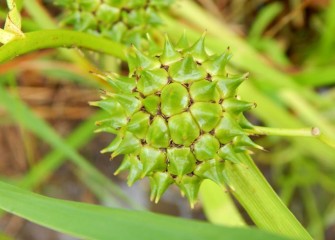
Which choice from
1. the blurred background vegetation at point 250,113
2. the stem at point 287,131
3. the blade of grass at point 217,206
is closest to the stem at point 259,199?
the stem at point 287,131

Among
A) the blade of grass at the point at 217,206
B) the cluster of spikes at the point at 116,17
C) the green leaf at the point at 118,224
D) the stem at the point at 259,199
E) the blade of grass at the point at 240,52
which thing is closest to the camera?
the green leaf at the point at 118,224

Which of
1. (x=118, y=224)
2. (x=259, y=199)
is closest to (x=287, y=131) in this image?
(x=259, y=199)

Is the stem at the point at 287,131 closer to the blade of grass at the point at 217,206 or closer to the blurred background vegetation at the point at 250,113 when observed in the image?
the blade of grass at the point at 217,206

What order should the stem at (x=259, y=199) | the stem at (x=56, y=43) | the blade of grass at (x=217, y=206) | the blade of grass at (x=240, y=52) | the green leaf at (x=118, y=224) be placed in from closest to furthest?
the green leaf at (x=118, y=224) → the stem at (x=56, y=43) → the stem at (x=259, y=199) → the blade of grass at (x=217, y=206) → the blade of grass at (x=240, y=52)

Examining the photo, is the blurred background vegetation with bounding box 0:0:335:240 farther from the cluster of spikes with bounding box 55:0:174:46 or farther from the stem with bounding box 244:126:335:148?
the stem with bounding box 244:126:335:148

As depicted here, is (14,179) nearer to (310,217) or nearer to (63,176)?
(63,176)

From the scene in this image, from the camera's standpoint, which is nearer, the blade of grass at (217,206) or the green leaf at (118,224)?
the green leaf at (118,224)

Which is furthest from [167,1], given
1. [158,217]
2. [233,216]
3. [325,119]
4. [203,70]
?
[325,119]

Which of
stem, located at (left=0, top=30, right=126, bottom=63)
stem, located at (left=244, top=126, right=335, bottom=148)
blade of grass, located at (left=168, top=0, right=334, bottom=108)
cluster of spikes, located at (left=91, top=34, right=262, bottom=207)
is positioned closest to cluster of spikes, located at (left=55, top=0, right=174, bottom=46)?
stem, located at (left=0, top=30, right=126, bottom=63)
